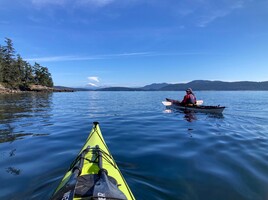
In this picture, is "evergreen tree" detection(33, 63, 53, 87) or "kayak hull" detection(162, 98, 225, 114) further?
"evergreen tree" detection(33, 63, 53, 87)

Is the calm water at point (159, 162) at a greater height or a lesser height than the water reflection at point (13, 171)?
greater

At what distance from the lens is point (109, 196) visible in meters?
3.34

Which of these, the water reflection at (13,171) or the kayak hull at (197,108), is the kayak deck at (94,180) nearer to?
the water reflection at (13,171)

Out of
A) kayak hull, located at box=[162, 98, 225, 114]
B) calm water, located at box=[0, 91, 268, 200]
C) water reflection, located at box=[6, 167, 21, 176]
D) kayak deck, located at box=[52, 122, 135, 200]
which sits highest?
kayak deck, located at box=[52, 122, 135, 200]

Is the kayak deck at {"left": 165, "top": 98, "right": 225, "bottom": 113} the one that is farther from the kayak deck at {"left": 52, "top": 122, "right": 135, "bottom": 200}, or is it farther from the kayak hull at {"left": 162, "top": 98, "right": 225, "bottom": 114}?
the kayak deck at {"left": 52, "top": 122, "right": 135, "bottom": 200}

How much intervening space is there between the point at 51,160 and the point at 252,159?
309 inches

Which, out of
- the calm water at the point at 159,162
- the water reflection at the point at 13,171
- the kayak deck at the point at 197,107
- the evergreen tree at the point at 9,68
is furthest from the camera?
Result: the evergreen tree at the point at 9,68

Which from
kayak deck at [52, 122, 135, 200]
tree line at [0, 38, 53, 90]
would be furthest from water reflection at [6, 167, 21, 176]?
tree line at [0, 38, 53, 90]

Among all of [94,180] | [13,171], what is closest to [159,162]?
[94,180]

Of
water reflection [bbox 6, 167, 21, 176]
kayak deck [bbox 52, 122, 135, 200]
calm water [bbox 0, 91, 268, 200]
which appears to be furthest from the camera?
water reflection [bbox 6, 167, 21, 176]

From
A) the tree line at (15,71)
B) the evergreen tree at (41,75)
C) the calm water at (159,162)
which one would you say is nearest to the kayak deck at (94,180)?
the calm water at (159,162)

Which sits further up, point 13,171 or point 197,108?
point 197,108

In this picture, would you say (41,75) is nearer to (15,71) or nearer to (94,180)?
(15,71)

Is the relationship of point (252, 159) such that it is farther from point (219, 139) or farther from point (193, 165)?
point (219, 139)
